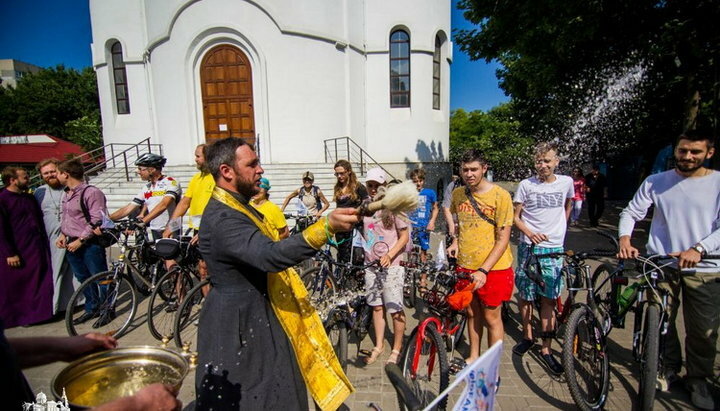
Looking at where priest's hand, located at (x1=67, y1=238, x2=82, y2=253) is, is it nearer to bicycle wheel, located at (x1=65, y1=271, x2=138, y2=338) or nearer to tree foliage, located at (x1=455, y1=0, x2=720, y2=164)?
bicycle wheel, located at (x1=65, y1=271, x2=138, y2=338)

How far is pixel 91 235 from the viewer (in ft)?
16.3

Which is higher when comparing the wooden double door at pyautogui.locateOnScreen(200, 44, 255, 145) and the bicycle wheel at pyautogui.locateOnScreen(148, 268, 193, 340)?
the wooden double door at pyautogui.locateOnScreen(200, 44, 255, 145)

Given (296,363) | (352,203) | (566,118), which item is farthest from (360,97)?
(296,363)

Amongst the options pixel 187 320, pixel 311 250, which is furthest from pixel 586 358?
pixel 187 320

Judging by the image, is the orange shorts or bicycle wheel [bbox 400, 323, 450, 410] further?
the orange shorts

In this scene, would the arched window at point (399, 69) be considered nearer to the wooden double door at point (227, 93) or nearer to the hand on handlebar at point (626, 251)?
the wooden double door at point (227, 93)

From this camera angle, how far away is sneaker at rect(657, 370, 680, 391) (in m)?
3.26

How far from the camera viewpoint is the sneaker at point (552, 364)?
354 cm

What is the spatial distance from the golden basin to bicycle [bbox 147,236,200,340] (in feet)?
9.98

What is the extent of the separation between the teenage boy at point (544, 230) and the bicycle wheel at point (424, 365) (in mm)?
1459

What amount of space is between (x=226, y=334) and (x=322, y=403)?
2.43ft

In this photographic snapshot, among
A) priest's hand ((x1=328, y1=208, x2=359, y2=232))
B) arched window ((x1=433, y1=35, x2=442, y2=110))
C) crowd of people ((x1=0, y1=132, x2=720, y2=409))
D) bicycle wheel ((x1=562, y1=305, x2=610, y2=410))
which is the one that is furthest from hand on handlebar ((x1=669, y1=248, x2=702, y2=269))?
arched window ((x1=433, y1=35, x2=442, y2=110))

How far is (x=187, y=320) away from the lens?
488cm

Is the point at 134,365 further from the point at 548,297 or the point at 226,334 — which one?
the point at 548,297
